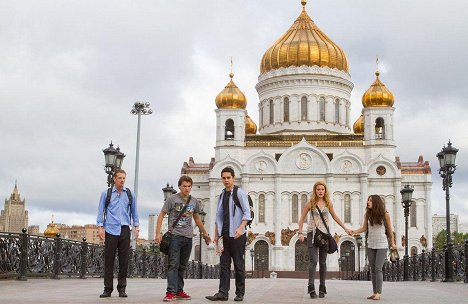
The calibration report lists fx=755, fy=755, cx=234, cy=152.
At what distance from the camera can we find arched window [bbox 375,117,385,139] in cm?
6594

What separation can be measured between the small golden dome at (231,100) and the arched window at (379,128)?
38.8ft

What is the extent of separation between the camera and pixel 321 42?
231ft

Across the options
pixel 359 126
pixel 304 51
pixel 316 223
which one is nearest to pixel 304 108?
pixel 304 51

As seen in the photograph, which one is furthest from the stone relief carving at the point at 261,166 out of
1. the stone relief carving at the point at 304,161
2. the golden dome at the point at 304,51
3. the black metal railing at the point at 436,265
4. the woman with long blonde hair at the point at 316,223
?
the woman with long blonde hair at the point at 316,223

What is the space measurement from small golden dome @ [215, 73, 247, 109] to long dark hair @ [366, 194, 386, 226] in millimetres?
55010

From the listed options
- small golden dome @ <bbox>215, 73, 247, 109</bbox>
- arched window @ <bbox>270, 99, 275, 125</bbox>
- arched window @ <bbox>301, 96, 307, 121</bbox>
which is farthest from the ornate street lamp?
arched window @ <bbox>270, 99, 275, 125</bbox>

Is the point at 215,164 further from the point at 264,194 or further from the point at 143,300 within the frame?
the point at 143,300

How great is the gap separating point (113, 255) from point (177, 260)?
1.09 meters

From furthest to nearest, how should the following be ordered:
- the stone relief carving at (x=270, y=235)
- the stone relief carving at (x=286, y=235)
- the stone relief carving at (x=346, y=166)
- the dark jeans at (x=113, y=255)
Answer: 1. the stone relief carving at (x=346, y=166)
2. the stone relief carving at (x=270, y=235)
3. the stone relief carving at (x=286, y=235)
4. the dark jeans at (x=113, y=255)

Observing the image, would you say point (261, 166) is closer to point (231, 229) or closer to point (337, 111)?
point (337, 111)

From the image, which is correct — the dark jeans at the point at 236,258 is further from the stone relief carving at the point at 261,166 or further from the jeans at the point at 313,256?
the stone relief carving at the point at 261,166

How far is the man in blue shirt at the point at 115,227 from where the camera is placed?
11.5m

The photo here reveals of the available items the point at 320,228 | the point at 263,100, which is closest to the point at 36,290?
the point at 320,228

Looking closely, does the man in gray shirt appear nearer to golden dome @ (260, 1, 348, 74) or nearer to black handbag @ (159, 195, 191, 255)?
black handbag @ (159, 195, 191, 255)
